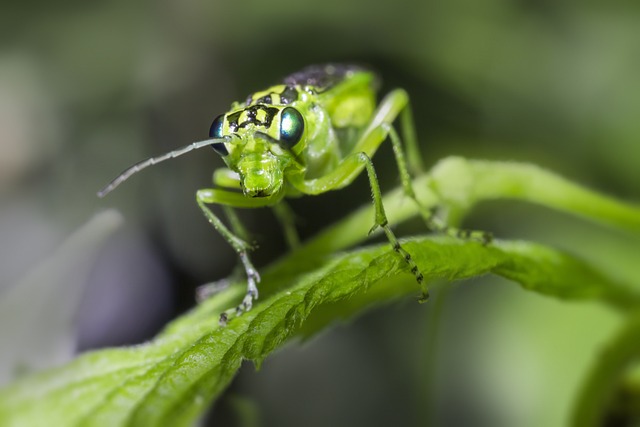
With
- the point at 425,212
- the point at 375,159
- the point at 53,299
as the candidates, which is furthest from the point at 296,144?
the point at 375,159

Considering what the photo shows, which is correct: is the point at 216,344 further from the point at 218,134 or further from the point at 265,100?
the point at 265,100

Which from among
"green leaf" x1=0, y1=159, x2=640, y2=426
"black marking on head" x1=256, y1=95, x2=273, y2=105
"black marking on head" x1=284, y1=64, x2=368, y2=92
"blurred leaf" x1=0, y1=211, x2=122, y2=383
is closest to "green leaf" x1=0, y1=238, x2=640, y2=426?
"green leaf" x1=0, y1=159, x2=640, y2=426

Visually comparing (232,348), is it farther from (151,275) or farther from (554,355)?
(151,275)

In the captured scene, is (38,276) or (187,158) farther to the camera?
(187,158)

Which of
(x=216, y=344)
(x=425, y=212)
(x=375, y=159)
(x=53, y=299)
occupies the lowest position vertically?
(x=375, y=159)

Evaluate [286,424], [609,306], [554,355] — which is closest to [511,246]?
[609,306]

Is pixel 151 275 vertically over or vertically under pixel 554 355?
over
